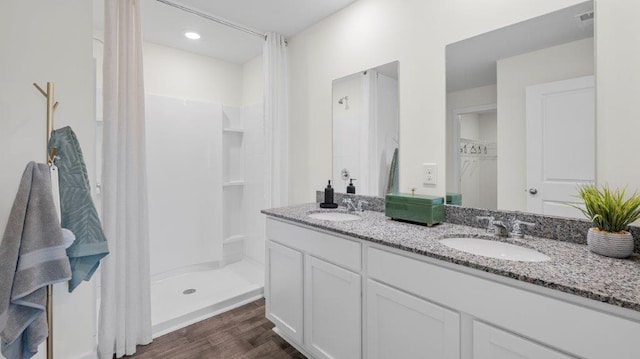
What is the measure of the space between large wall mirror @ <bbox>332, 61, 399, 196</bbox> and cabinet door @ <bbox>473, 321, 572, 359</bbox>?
1067 mm

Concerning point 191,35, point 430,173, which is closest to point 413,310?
point 430,173

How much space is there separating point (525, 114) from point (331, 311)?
1.40 meters

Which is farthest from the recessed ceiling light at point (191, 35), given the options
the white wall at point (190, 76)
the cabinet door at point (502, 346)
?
the cabinet door at point (502, 346)

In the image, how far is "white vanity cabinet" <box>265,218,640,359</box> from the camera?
80cm

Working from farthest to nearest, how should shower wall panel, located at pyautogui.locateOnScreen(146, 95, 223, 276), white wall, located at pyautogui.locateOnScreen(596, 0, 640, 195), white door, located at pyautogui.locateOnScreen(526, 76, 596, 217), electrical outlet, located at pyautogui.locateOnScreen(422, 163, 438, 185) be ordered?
1. shower wall panel, located at pyautogui.locateOnScreen(146, 95, 223, 276)
2. electrical outlet, located at pyautogui.locateOnScreen(422, 163, 438, 185)
3. white door, located at pyautogui.locateOnScreen(526, 76, 596, 217)
4. white wall, located at pyautogui.locateOnScreen(596, 0, 640, 195)

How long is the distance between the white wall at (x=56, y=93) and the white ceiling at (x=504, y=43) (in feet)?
6.96

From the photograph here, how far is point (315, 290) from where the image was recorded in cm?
165

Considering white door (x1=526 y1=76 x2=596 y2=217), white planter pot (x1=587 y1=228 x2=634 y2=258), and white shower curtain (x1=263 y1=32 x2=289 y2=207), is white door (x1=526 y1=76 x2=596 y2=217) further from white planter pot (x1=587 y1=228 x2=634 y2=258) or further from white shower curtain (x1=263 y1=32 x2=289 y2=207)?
white shower curtain (x1=263 y1=32 x2=289 y2=207)

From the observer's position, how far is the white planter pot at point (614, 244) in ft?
3.29

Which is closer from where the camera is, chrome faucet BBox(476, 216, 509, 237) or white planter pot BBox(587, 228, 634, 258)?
white planter pot BBox(587, 228, 634, 258)

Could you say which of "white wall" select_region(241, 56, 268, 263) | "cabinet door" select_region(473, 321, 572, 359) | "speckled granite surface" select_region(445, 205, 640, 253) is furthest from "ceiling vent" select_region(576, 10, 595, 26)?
"white wall" select_region(241, 56, 268, 263)

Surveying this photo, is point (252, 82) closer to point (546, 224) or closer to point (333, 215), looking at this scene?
point (333, 215)

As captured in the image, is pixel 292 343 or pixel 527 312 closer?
pixel 527 312

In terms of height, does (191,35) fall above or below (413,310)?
above
